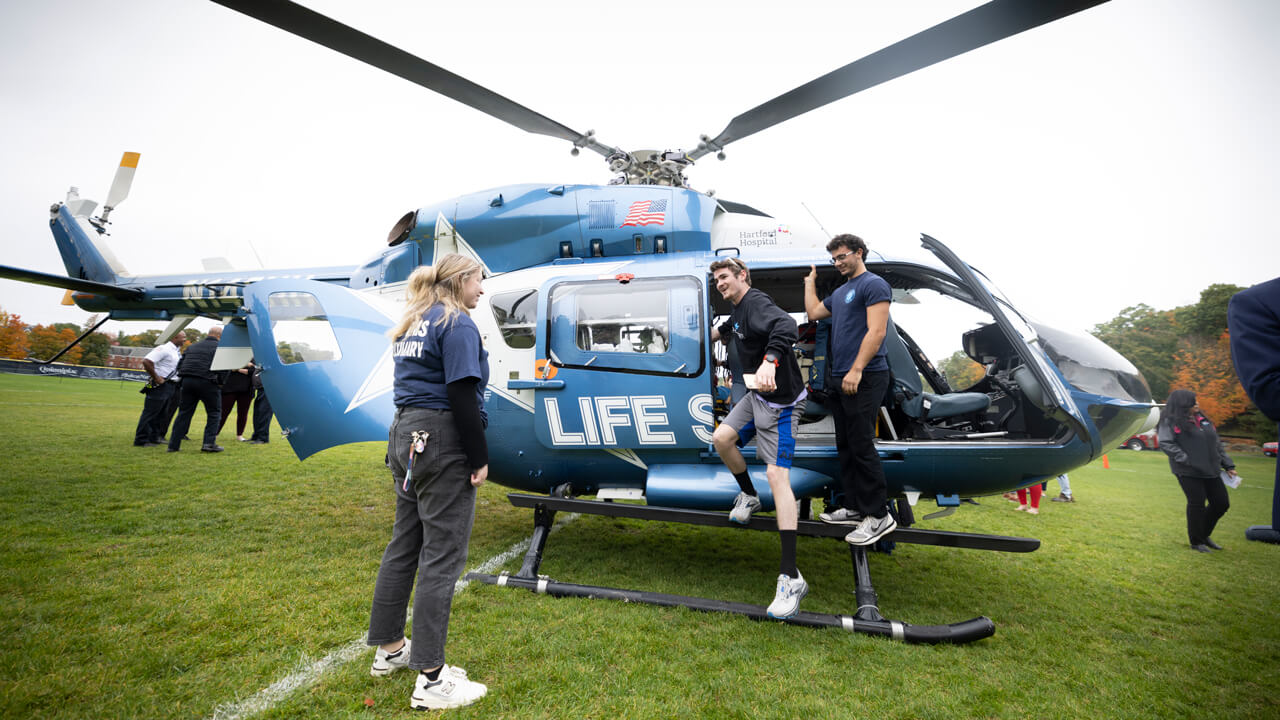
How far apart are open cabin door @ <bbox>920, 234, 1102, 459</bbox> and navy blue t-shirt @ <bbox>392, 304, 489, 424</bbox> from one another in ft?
10.9

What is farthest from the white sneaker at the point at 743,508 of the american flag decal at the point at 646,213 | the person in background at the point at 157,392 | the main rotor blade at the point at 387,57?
the person in background at the point at 157,392

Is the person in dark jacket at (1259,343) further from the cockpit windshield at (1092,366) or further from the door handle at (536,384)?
the door handle at (536,384)

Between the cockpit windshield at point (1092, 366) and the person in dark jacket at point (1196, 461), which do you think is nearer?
the cockpit windshield at point (1092, 366)

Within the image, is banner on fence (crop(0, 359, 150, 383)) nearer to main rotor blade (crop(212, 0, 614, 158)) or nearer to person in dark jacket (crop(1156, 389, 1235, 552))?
main rotor blade (crop(212, 0, 614, 158))

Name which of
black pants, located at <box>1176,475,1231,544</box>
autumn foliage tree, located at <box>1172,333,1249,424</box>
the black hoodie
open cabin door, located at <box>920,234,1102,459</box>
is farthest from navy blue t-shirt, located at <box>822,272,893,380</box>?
black pants, located at <box>1176,475,1231,544</box>

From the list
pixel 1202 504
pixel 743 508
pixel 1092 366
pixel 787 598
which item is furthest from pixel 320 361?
pixel 1202 504

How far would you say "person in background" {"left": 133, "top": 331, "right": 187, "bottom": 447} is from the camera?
853 centimetres

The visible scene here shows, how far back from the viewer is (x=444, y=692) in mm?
2156

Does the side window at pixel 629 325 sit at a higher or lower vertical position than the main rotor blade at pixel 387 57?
lower

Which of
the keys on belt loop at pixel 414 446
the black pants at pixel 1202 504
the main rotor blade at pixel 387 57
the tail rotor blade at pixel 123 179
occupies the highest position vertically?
the tail rotor blade at pixel 123 179

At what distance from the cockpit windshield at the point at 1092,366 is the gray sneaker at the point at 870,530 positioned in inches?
63.1

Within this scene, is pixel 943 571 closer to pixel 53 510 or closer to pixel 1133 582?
pixel 1133 582

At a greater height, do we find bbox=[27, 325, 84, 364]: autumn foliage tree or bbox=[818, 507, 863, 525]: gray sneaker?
bbox=[27, 325, 84, 364]: autumn foliage tree

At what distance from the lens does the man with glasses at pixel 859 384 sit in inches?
124
